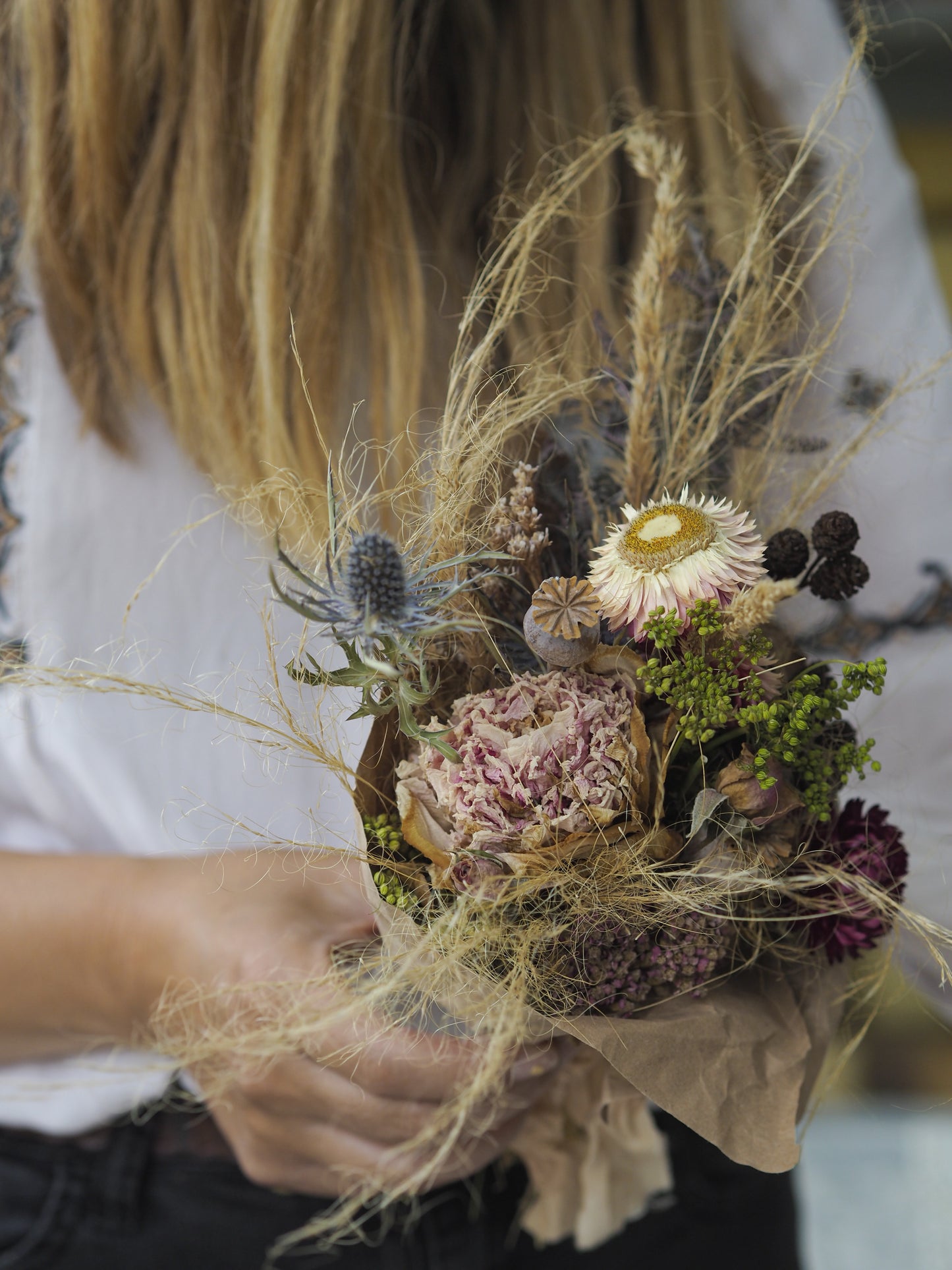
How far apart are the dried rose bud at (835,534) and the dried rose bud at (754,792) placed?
0.09 meters

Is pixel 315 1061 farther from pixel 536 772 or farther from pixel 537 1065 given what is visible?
pixel 536 772

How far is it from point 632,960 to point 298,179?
1.68ft

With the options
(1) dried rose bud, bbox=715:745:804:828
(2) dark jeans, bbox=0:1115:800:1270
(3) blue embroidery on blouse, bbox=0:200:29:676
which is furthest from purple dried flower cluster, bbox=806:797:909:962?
(3) blue embroidery on blouse, bbox=0:200:29:676

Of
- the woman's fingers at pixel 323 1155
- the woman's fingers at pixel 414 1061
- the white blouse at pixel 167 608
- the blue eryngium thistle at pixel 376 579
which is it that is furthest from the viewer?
the white blouse at pixel 167 608

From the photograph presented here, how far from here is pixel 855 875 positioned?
0.37 metres

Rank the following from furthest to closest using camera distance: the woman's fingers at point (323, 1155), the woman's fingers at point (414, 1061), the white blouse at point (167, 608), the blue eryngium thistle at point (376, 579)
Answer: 1. the white blouse at point (167, 608)
2. the woman's fingers at point (323, 1155)
3. the woman's fingers at point (414, 1061)
4. the blue eryngium thistle at point (376, 579)

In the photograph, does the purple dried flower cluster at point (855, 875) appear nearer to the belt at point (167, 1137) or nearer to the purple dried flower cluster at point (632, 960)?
the purple dried flower cluster at point (632, 960)

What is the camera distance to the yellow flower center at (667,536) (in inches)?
12.6

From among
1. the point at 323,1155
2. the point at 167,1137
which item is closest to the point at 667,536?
the point at 323,1155

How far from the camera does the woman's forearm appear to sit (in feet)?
1.72

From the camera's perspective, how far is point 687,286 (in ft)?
1.41

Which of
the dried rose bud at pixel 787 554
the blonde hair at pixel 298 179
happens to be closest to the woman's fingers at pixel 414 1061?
the dried rose bud at pixel 787 554

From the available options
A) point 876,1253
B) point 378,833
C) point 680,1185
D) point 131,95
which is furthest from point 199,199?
point 876,1253

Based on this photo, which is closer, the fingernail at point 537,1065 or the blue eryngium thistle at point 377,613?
the blue eryngium thistle at point 377,613
